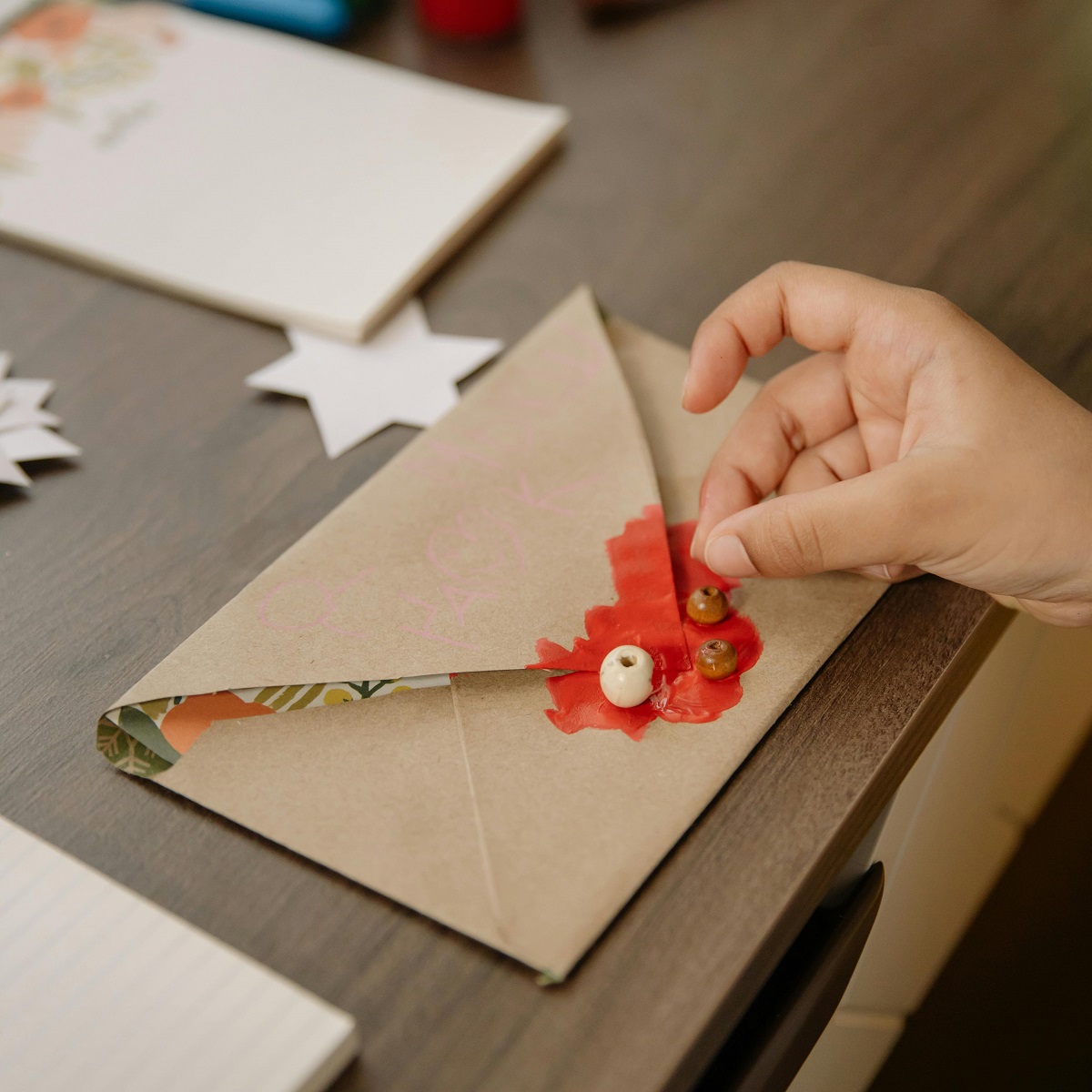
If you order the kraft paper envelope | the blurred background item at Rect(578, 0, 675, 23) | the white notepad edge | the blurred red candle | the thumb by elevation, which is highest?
the blurred red candle

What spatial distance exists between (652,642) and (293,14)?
2.16 feet

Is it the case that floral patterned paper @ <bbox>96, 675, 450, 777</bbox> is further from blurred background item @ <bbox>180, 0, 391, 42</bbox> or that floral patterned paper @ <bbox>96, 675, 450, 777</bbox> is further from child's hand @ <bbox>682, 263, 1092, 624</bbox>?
blurred background item @ <bbox>180, 0, 391, 42</bbox>

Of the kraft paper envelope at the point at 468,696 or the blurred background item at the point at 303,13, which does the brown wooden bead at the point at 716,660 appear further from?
the blurred background item at the point at 303,13

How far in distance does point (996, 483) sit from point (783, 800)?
17 centimetres

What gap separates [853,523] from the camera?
443 millimetres

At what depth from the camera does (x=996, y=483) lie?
0.46m

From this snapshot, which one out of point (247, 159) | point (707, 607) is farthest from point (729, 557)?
point (247, 159)

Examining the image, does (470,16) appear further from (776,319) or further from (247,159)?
(776,319)

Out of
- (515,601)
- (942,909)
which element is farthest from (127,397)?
(942,909)

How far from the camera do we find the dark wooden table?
38 cm

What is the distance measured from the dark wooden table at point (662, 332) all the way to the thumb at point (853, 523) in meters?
0.05

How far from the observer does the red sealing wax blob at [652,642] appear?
446 mm

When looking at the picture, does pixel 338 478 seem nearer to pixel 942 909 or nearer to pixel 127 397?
pixel 127 397

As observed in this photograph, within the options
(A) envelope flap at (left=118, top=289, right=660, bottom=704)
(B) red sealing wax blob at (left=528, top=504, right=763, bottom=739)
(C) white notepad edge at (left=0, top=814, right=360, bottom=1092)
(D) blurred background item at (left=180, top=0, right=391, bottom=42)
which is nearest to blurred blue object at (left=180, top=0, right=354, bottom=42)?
(D) blurred background item at (left=180, top=0, right=391, bottom=42)
